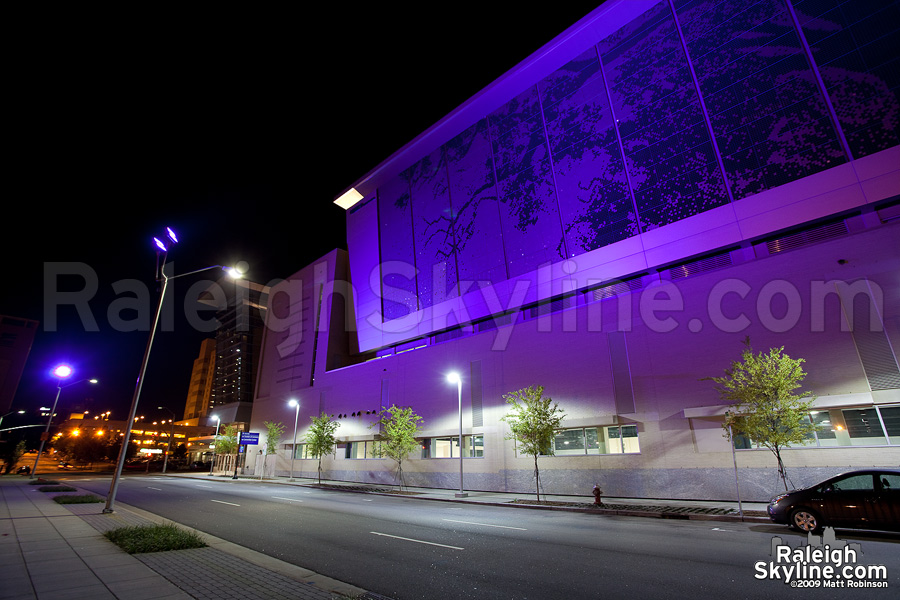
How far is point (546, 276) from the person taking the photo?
30.5 m

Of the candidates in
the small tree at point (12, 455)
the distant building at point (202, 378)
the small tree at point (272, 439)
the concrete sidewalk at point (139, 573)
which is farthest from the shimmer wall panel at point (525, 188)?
the distant building at point (202, 378)

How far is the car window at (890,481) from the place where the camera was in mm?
10773

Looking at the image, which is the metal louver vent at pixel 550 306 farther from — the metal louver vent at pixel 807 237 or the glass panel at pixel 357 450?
the glass panel at pixel 357 450

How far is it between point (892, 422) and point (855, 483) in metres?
8.88

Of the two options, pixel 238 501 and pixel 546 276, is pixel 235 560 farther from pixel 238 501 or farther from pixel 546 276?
pixel 546 276

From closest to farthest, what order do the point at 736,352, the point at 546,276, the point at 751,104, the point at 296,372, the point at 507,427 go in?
the point at 736,352, the point at 751,104, the point at 507,427, the point at 546,276, the point at 296,372

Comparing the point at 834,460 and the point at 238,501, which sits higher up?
the point at 834,460

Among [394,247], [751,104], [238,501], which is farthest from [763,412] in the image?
[394,247]

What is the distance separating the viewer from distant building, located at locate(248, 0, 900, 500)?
734 inches

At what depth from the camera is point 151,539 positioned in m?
9.33

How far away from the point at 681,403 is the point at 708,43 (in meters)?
22.7

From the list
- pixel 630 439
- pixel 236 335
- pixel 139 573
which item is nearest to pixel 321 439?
pixel 630 439

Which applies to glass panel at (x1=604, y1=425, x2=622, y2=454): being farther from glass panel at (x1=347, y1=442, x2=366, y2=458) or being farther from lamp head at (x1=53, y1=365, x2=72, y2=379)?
lamp head at (x1=53, y1=365, x2=72, y2=379)

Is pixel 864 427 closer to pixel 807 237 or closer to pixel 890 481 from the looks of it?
pixel 890 481
